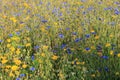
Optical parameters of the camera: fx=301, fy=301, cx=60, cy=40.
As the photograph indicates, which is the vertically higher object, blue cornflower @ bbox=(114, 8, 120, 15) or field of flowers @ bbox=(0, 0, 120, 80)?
blue cornflower @ bbox=(114, 8, 120, 15)

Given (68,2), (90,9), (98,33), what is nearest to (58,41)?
(98,33)

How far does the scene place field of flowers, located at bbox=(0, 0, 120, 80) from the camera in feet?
10.8

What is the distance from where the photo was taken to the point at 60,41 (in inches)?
158

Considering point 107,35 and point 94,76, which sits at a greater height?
point 107,35

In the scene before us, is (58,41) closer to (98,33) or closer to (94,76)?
(98,33)

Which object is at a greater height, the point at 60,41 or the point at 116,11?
the point at 116,11

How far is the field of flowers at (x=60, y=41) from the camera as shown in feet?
10.8

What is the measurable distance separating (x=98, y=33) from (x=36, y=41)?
82 cm

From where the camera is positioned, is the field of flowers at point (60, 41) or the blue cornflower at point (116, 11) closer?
the field of flowers at point (60, 41)

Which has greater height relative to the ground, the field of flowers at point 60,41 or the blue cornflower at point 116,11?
the blue cornflower at point 116,11

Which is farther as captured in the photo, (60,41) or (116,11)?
(116,11)

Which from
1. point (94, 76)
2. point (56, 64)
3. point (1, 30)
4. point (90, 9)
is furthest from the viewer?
point (90, 9)

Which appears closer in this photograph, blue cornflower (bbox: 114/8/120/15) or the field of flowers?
the field of flowers

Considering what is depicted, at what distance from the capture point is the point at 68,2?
547 centimetres
